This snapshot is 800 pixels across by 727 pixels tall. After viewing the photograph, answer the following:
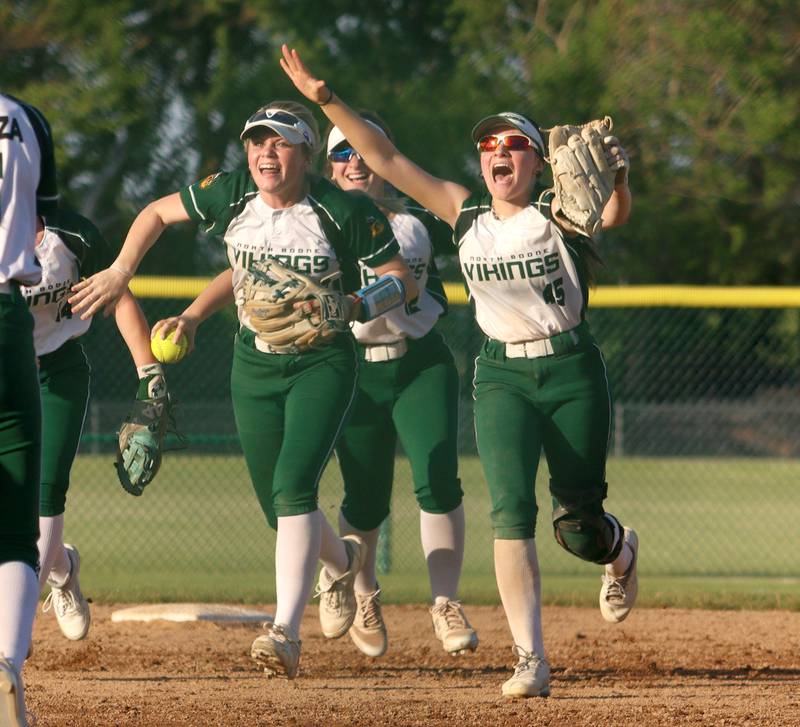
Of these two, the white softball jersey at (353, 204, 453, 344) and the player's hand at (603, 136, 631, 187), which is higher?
the player's hand at (603, 136, 631, 187)

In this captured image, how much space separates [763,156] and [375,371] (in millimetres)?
22280

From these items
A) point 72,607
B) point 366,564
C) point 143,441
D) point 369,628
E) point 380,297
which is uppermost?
point 380,297

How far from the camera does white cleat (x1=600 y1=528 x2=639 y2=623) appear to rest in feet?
20.1

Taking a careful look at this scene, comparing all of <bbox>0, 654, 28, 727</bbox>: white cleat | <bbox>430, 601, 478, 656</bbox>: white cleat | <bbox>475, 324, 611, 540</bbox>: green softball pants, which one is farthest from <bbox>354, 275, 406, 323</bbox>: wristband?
<bbox>0, 654, 28, 727</bbox>: white cleat

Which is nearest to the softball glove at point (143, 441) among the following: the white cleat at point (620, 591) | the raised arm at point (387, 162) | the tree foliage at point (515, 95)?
the raised arm at point (387, 162)

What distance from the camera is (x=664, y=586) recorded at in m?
9.25

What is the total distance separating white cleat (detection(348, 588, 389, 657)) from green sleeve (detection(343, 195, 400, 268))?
1560 millimetres

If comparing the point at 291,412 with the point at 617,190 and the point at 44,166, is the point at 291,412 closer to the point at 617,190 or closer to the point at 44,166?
the point at 617,190

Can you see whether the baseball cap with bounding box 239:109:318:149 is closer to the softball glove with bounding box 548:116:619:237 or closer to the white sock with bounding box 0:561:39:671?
the softball glove with bounding box 548:116:619:237

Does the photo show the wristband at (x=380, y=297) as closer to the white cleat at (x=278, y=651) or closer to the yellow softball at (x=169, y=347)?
the yellow softball at (x=169, y=347)

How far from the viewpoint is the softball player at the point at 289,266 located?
5.36 m

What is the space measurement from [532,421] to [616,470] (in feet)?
41.5

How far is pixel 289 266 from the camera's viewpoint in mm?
5418

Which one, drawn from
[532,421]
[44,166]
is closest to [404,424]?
[532,421]
